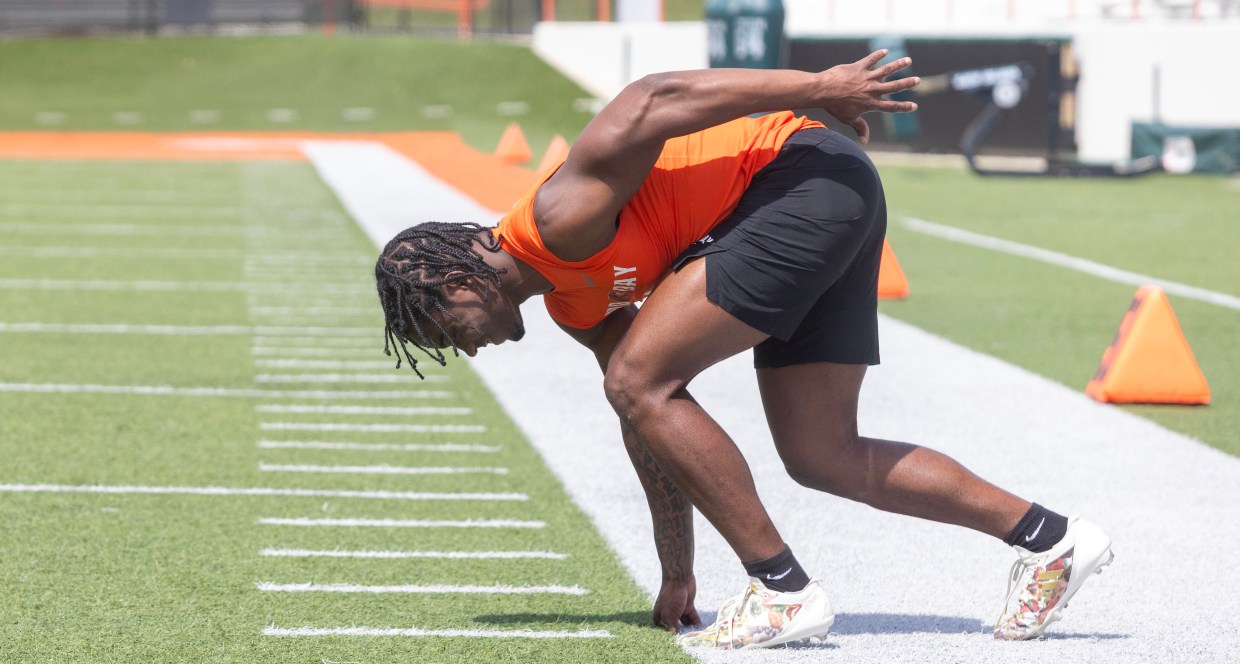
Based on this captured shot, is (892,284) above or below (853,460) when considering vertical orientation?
below

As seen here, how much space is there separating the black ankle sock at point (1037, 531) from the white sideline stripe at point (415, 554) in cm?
148

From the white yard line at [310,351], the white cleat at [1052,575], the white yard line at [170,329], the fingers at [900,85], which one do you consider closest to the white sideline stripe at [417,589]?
the white cleat at [1052,575]

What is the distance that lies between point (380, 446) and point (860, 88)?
3.40 meters

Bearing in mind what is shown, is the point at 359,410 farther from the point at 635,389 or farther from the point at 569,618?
the point at 635,389

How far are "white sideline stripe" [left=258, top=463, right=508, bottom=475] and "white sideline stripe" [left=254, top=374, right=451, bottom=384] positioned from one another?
1820 mm

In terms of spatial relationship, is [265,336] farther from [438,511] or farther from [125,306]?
[438,511]

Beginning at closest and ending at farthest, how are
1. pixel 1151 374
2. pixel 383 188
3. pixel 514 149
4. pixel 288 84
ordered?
pixel 1151 374 < pixel 383 188 < pixel 514 149 < pixel 288 84

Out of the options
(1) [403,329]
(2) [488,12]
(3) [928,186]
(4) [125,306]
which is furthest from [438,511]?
(2) [488,12]

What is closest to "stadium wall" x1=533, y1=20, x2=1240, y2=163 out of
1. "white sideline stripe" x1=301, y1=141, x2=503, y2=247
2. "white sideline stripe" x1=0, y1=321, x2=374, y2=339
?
"white sideline stripe" x1=301, y1=141, x2=503, y2=247

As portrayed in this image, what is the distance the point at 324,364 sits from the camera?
27.3ft

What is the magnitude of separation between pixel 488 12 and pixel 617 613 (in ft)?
137

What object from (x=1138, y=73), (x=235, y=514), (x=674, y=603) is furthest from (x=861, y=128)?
(x=1138, y=73)

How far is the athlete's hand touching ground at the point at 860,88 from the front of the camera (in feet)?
11.8

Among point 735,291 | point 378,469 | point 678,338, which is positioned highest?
point 735,291
